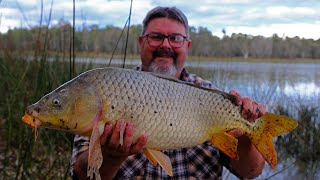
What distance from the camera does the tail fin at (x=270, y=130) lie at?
2584 millimetres

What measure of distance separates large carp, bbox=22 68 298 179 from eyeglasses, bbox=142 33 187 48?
0.91 m

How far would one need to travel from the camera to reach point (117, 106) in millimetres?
2188

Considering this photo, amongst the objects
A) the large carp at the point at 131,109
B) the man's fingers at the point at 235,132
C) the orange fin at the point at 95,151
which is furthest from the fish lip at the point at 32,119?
the man's fingers at the point at 235,132

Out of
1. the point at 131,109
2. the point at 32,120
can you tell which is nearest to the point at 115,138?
the point at 131,109

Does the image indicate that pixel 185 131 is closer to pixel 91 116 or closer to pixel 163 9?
pixel 91 116

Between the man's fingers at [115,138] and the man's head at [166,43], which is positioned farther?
the man's head at [166,43]

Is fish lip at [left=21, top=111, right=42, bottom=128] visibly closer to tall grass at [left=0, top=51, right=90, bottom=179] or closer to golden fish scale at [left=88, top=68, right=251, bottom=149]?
golden fish scale at [left=88, top=68, right=251, bottom=149]

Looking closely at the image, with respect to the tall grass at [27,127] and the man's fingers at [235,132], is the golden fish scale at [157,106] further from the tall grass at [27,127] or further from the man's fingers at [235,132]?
the tall grass at [27,127]

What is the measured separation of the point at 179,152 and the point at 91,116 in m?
1.12

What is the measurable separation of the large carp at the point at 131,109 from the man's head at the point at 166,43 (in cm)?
90

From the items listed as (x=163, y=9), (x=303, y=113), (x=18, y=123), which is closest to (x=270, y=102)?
(x=303, y=113)

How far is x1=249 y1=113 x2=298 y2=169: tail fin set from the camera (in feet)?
8.48

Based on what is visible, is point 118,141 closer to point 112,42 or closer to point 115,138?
point 115,138

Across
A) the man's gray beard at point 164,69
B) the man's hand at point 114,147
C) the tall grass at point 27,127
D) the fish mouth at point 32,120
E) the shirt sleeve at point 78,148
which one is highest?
the man's gray beard at point 164,69
